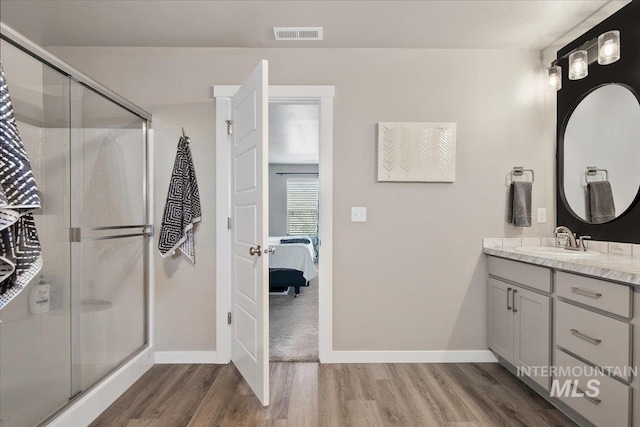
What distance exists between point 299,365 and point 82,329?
1427 mm

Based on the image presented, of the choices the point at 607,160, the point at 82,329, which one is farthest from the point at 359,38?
the point at 82,329

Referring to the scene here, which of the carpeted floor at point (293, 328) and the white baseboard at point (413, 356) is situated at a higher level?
the white baseboard at point (413, 356)

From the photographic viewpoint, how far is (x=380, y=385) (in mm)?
2307

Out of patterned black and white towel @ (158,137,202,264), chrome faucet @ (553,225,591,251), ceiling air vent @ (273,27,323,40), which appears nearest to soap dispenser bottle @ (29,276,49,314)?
patterned black and white towel @ (158,137,202,264)

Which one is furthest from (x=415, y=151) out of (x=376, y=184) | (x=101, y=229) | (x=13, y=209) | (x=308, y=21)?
(x=13, y=209)

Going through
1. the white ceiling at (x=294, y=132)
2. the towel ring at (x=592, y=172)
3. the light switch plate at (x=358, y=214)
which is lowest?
the light switch plate at (x=358, y=214)

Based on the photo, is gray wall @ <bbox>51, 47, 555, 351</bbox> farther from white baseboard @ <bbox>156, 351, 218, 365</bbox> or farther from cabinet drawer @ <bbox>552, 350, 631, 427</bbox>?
cabinet drawer @ <bbox>552, 350, 631, 427</bbox>

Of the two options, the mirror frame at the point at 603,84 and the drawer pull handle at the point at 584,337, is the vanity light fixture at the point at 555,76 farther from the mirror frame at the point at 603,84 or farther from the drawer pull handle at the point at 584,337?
the drawer pull handle at the point at 584,337

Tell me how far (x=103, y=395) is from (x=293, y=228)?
6.29 metres

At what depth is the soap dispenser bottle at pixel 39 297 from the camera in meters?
1.68

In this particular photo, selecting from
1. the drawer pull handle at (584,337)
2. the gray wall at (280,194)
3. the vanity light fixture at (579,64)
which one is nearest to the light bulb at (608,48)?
the vanity light fixture at (579,64)

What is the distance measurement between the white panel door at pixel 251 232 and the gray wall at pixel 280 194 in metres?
5.55

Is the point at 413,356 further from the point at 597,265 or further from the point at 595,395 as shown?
the point at 597,265

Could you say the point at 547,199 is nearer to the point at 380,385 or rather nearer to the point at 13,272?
the point at 380,385
